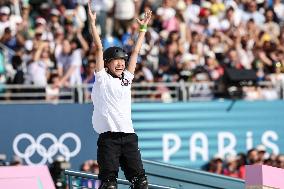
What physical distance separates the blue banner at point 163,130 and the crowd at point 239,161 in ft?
1.23

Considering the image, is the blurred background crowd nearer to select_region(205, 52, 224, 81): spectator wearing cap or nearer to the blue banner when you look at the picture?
the blue banner

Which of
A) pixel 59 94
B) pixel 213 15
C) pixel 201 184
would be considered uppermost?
pixel 213 15

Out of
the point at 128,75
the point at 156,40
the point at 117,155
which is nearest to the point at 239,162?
the point at 156,40

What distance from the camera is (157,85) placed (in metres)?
20.5

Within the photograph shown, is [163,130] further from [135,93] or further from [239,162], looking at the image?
[239,162]

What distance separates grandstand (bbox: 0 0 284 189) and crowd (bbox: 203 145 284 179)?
24mm

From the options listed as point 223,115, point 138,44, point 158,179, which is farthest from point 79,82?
point 138,44

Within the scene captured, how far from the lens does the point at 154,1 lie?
77.6ft

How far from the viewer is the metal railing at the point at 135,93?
65.4 ft

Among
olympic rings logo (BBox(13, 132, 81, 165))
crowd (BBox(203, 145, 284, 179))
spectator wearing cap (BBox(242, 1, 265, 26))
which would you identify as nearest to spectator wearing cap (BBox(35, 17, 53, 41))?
olympic rings logo (BBox(13, 132, 81, 165))

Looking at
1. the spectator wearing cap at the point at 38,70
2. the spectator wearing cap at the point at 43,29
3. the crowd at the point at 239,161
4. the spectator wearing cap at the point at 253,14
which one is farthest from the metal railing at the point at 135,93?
the spectator wearing cap at the point at 253,14

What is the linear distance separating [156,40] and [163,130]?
2.07 meters

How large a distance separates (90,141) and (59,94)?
3.43 feet

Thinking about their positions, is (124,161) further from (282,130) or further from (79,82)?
(282,130)
